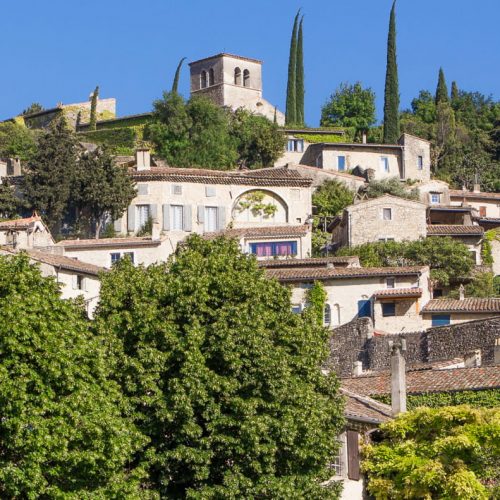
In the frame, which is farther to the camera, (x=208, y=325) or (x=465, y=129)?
(x=465, y=129)

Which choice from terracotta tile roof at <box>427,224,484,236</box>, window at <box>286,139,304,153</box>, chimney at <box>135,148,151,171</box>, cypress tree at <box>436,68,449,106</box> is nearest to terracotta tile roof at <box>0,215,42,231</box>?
chimney at <box>135,148,151,171</box>

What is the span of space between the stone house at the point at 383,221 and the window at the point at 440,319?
1462 centimetres

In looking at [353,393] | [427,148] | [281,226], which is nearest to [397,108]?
[427,148]

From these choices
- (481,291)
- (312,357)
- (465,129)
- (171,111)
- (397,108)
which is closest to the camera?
(312,357)

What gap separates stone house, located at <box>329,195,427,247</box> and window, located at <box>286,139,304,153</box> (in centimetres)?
1978

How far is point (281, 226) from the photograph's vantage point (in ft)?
241

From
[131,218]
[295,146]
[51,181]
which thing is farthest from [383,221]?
[295,146]

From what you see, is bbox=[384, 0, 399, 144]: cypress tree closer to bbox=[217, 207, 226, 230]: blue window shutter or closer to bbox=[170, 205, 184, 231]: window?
bbox=[217, 207, 226, 230]: blue window shutter

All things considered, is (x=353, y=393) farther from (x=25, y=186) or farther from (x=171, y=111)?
(x=171, y=111)

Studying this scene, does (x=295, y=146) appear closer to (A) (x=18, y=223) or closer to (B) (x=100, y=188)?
(B) (x=100, y=188)

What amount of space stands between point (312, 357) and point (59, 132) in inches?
1685

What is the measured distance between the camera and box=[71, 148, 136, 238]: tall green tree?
2864 inches

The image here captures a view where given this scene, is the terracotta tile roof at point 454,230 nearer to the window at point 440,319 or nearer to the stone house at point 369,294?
the stone house at point 369,294

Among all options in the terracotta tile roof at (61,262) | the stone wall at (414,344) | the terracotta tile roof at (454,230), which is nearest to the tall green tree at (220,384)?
the stone wall at (414,344)
